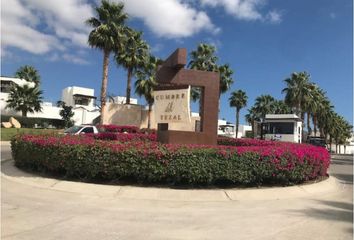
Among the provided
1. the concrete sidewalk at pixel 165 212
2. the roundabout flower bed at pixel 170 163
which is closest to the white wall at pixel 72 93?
the roundabout flower bed at pixel 170 163

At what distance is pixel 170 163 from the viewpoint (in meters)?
9.88

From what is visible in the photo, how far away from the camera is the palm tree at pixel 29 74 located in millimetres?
70256

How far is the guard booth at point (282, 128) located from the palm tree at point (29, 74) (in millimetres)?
49930

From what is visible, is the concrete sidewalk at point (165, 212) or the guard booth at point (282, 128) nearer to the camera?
the concrete sidewalk at point (165, 212)

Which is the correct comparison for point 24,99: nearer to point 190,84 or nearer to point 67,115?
→ point 67,115

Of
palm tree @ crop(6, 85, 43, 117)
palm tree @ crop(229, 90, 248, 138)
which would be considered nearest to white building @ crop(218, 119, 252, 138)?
palm tree @ crop(229, 90, 248, 138)

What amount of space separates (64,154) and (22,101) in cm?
4240

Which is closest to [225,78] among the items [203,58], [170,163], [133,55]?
[203,58]

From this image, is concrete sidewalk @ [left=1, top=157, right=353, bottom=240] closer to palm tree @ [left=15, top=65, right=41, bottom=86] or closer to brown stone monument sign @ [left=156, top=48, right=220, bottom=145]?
brown stone monument sign @ [left=156, top=48, right=220, bottom=145]

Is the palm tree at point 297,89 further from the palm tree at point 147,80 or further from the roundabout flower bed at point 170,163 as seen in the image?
the roundabout flower bed at point 170,163

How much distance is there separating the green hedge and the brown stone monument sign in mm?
38221

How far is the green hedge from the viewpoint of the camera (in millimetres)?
48131

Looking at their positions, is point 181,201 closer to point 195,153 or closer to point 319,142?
point 195,153

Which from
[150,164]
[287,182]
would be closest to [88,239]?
[150,164]
